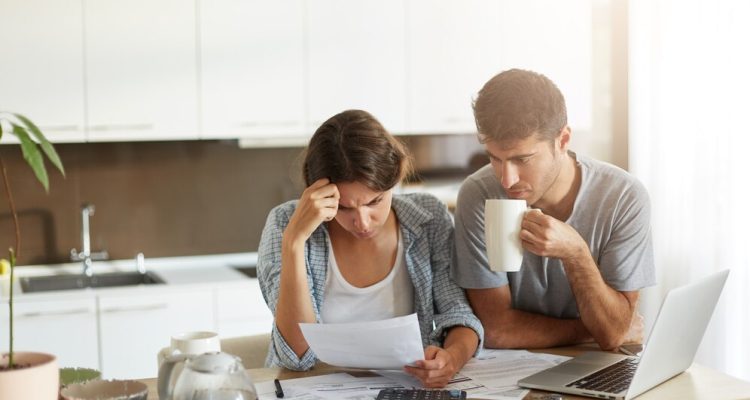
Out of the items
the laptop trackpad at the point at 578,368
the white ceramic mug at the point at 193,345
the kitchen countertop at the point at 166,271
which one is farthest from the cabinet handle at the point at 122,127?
the laptop trackpad at the point at 578,368

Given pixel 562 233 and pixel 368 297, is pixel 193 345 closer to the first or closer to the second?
pixel 368 297

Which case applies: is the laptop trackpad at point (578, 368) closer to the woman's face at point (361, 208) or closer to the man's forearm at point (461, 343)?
the man's forearm at point (461, 343)

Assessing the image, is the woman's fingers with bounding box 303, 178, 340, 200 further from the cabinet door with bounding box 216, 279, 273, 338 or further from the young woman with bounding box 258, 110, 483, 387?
the cabinet door with bounding box 216, 279, 273, 338

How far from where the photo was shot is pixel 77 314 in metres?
3.36

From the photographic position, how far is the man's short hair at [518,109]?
2.04m

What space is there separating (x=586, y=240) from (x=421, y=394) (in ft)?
2.26

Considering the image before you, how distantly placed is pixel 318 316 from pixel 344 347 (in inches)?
13.1

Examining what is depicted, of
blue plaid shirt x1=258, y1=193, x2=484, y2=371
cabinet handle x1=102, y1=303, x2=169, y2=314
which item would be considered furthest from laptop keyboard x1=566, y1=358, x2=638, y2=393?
cabinet handle x1=102, y1=303, x2=169, y2=314

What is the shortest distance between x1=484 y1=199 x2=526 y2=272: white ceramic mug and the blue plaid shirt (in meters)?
0.22

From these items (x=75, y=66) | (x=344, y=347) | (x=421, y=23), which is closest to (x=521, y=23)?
(x=421, y=23)

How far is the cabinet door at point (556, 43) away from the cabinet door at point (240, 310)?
155 cm

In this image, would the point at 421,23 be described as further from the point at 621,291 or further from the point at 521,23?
the point at 621,291

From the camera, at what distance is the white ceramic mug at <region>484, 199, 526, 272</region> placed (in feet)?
6.15

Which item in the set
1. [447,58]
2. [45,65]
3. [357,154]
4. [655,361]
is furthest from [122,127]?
[655,361]
